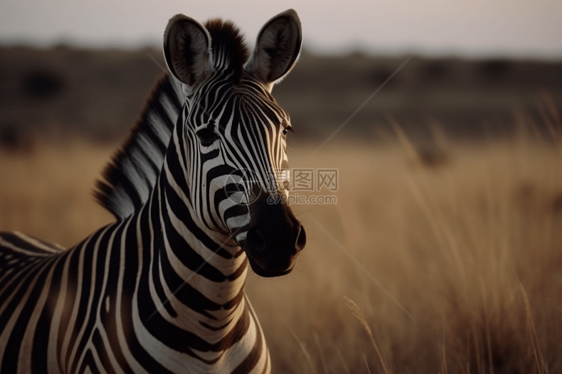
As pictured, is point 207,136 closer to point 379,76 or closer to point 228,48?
point 228,48

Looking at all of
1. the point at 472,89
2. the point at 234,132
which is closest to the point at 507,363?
the point at 234,132

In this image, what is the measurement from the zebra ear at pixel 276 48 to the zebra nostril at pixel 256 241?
3.27ft

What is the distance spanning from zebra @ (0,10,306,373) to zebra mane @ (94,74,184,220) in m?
0.36

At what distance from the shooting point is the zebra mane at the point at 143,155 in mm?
2637

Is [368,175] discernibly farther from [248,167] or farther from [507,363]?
[248,167]

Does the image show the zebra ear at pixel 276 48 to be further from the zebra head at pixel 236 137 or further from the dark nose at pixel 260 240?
the dark nose at pixel 260 240

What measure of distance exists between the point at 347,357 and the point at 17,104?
3321 cm

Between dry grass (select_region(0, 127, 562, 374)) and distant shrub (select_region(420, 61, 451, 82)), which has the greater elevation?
distant shrub (select_region(420, 61, 451, 82))

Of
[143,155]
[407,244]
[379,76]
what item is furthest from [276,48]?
[379,76]

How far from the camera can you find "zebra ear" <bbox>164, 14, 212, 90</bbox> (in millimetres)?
2062

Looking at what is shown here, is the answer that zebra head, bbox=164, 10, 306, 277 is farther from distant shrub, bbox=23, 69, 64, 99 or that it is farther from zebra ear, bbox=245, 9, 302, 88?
distant shrub, bbox=23, 69, 64, 99

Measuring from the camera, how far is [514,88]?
39.2 m

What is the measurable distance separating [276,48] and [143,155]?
3.69 ft

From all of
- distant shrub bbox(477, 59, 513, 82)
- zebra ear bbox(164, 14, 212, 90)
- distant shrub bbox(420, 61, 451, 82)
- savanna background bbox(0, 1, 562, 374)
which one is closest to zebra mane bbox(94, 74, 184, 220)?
savanna background bbox(0, 1, 562, 374)
